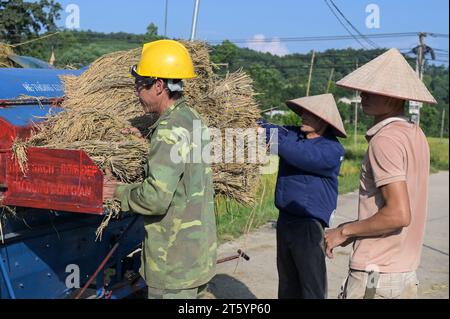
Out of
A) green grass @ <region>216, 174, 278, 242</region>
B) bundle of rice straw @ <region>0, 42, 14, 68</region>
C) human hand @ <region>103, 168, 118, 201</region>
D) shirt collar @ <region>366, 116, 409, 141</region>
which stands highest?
bundle of rice straw @ <region>0, 42, 14, 68</region>

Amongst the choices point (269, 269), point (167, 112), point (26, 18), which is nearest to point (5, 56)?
point (167, 112)

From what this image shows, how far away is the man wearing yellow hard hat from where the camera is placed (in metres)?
2.83

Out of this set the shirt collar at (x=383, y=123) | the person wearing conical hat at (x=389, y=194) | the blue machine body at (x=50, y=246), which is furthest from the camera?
the blue machine body at (x=50, y=246)

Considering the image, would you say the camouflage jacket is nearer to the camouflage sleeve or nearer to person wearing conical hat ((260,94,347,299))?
the camouflage sleeve

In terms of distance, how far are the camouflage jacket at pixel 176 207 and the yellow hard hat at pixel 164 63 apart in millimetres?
165

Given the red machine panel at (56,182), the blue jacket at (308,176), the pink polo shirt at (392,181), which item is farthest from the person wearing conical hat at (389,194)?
the blue jacket at (308,176)

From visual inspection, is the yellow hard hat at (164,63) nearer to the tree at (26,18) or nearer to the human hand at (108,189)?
the human hand at (108,189)

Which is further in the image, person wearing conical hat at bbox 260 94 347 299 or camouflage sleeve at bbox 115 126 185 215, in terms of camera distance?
person wearing conical hat at bbox 260 94 347 299

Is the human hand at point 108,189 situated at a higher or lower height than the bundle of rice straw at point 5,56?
lower

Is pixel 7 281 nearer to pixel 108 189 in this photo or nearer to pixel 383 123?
pixel 108 189

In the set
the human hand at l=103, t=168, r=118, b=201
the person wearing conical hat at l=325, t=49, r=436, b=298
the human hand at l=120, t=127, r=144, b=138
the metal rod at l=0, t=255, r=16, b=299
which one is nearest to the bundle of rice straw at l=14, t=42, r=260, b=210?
the human hand at l=120, t=127, r=144, b=138

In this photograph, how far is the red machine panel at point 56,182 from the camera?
10.1 ft

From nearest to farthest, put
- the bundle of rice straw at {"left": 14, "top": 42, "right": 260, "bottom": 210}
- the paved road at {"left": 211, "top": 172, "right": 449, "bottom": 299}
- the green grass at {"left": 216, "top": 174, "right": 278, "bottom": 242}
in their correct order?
the bundle of rice straw at {"left": 14, "top": 42, "right": 260, "bottom": 210}, the paved road at {"left": 211, "top": 172, "right": 449, "bottom": 299}, the green grass at {"left": 216, "top": 174, "right": 278, "bottom": 242}

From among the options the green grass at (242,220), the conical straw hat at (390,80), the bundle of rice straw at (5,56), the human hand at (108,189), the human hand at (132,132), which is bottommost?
the green grass at (242,220)
